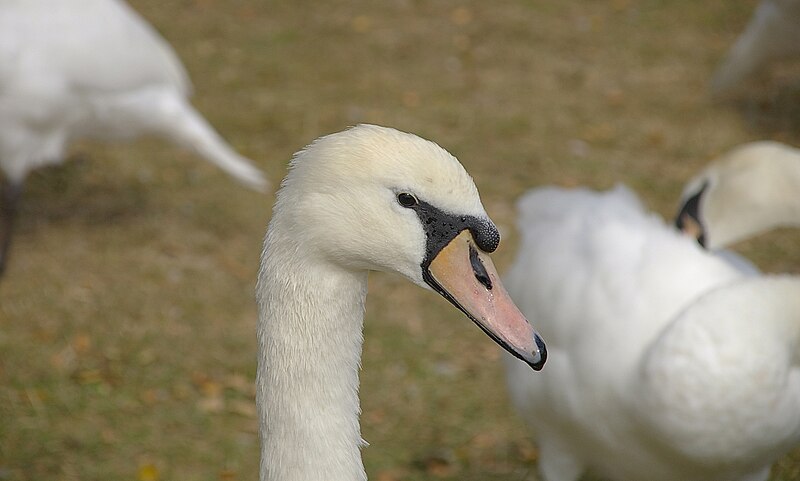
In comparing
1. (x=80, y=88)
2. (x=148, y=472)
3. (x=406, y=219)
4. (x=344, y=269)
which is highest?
(x=406, y=219)

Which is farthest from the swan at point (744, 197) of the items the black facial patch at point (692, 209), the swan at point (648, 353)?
the swan at point (648, 353)

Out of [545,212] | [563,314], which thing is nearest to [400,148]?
[563,314]

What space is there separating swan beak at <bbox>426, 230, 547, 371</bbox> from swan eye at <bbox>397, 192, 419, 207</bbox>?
0.09 meters

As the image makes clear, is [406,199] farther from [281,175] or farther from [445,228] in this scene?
[281,175]

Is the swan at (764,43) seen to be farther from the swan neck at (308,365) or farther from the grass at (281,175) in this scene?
the swan neck at (308,365)

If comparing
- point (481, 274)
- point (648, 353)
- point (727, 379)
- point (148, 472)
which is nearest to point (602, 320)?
point (648, 353)

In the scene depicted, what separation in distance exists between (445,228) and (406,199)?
0.25ft

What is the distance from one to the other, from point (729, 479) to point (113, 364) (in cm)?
238

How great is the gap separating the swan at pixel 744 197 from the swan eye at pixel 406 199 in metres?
2.03

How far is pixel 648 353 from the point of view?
9.54ft

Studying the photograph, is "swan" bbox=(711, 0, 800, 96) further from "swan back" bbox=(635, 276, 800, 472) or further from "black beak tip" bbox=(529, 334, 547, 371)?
"black beak tip" bbox=(529, 334, 547, 371)

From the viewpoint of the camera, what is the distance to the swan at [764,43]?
21.6 feet

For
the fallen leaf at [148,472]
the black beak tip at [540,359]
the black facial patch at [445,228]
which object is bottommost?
the fallen leaf at [148,472]

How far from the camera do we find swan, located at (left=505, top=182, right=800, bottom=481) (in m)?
2.78
